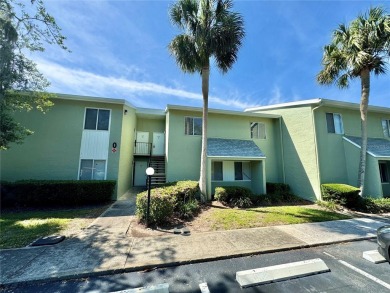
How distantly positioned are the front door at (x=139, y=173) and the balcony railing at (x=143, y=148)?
1.09m

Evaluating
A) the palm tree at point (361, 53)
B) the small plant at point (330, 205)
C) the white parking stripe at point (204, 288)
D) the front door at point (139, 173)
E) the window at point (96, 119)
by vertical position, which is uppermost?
the palm tree at point (361, 53)

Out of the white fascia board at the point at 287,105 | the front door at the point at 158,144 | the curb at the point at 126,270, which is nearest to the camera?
the curb at the point at 126,270

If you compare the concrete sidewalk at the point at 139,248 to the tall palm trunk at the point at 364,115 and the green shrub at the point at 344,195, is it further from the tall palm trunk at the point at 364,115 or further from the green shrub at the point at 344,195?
the tall palm trunk at the point at 364,115

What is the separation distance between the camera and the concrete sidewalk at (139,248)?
388 centimetres

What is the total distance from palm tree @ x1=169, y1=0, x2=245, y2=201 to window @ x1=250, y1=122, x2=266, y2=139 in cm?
601

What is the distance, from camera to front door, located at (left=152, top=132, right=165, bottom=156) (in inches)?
589

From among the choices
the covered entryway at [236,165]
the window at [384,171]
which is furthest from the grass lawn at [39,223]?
the window at [384,171]

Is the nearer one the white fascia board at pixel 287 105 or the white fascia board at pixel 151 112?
the white fascia board at pixel 287 105

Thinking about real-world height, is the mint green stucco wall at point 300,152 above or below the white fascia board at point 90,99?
below

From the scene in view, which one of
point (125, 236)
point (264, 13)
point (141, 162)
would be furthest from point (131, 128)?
point (264, 13)

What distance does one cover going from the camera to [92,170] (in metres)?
10.7

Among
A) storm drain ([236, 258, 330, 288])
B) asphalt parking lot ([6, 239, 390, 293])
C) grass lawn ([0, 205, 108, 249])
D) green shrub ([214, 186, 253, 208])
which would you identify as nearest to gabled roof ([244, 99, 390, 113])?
green shrub ([214, 186, 253, 208])

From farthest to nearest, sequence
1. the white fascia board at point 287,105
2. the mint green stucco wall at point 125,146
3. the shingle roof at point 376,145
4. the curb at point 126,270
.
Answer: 1. the white fascia board at point 287,105
2. the mint green stucco wall at point 125,146
3. the shingle roof at point 376,145
4. the curb at point 126,270

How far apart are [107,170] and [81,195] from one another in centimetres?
188
